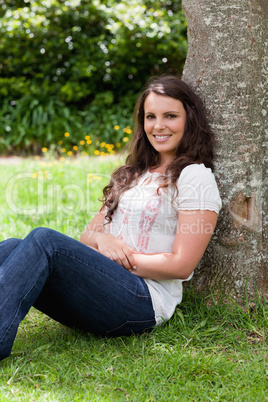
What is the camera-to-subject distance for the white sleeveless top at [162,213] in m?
2.19

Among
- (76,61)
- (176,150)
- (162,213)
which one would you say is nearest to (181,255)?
(162,213)

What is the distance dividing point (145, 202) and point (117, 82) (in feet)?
21.1

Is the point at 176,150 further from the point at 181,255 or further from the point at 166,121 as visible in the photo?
the point at 181,255

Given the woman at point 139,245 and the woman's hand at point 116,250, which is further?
the woman's hand at point 116,250

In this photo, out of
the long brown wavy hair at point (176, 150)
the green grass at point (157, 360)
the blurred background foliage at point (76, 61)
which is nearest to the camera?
the green grass at point (157, 360)

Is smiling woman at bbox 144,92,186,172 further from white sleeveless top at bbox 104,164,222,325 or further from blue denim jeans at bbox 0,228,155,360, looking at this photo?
blue denim jeans at bbox 0,228,155,360

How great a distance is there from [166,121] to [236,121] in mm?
377

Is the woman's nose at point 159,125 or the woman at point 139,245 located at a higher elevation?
the woman's nose at point 159,125

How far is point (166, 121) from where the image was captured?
2.42m

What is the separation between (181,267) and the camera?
84.2 inches

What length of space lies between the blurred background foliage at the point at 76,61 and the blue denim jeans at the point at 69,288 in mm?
5566

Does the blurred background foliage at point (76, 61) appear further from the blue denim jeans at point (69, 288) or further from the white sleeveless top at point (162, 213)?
the blue denim jeans at point (69, 288)

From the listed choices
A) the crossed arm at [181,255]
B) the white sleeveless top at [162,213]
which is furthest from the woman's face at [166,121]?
the crossed arm at [181,255]

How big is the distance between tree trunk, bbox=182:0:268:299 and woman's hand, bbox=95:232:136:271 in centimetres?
57
